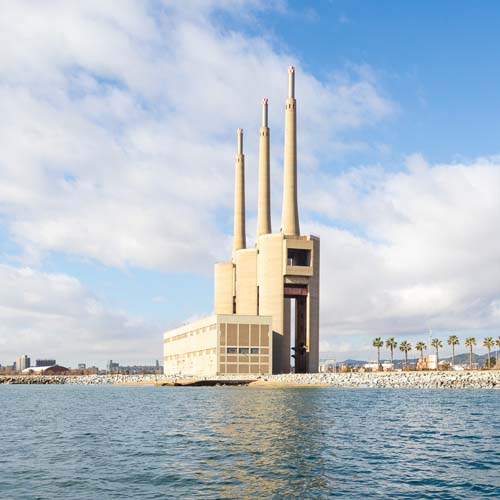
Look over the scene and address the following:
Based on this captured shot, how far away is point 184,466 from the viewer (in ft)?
111

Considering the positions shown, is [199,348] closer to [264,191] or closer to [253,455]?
[264,191]

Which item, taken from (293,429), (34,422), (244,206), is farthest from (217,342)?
(293,429)

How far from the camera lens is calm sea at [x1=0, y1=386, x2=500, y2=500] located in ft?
93.6

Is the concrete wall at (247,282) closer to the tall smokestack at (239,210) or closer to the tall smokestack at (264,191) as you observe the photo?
the tall smokestack at (264,191)

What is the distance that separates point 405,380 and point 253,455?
327 feet

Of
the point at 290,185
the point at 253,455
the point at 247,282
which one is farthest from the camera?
the point at 247,282

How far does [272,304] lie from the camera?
6437 inches

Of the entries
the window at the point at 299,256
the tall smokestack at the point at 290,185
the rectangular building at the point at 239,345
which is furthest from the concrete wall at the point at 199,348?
the tall smokestack at the point at 290,185

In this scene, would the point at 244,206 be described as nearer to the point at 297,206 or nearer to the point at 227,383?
the point at 297,206

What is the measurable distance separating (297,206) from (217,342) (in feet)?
127

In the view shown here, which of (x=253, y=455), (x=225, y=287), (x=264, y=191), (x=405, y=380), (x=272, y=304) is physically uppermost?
(x=264, y=191)

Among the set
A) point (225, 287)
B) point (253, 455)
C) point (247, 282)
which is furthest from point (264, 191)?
point (253, 455)

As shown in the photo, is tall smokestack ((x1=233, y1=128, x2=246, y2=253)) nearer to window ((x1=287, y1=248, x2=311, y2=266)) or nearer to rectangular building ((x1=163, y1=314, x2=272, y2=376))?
window ((x1=287, y1=248, x2=311, y2=266))

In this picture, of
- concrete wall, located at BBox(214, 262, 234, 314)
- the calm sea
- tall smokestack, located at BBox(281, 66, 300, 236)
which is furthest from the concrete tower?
the calm sea
